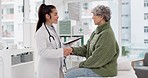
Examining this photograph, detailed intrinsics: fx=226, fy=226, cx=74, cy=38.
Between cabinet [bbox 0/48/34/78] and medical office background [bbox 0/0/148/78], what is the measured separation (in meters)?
0.36

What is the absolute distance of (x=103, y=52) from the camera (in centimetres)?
246

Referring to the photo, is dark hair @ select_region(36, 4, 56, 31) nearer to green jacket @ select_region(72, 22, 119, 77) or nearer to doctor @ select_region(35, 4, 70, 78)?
doctor @ select_region(35, 4, 70, 78)

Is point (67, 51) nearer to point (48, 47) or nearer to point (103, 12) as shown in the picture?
Result: point (48, 47)

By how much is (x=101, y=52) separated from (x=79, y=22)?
2817mm

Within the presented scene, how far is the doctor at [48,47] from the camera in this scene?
248cm

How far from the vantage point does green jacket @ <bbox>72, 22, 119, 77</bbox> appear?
2467 millimetres

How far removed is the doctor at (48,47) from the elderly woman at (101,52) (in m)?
0.18

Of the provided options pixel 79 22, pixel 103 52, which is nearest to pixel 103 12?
pixel 103 52

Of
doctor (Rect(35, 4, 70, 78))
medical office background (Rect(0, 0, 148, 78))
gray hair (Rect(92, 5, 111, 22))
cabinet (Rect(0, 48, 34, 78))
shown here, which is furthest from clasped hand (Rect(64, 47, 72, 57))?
medical office background (Rect(0, 0, 148, 78))

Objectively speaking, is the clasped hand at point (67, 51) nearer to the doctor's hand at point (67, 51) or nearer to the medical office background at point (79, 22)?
the doctor's hand at point (67, 51)

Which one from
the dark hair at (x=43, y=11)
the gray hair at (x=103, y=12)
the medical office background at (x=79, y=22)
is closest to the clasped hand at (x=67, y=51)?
the dark hair at (x=43, y=11)

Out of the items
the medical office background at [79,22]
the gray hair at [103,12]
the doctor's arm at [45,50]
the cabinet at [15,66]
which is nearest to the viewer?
the doctor's arm at [45,50]

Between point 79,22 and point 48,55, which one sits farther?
point 79,22

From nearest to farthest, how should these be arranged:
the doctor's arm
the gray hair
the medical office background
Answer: the doctor's arm
the gray hair
the medical office background
